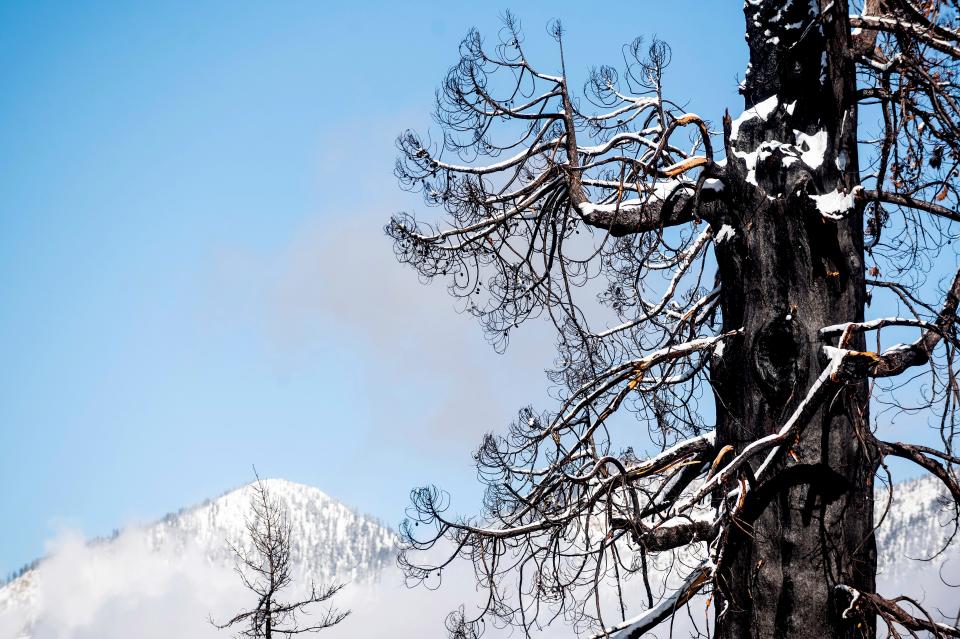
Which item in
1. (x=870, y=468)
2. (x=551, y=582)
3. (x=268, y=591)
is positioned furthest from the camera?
(x=268, y=591)

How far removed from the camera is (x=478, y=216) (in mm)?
7633

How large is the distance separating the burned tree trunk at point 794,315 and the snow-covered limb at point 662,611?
0.50 ft

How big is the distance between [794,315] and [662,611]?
2106 mm

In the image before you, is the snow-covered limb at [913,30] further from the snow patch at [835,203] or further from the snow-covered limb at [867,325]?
the snow-covered limb at [867,325]

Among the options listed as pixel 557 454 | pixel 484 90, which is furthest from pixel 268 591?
pixel 484 90

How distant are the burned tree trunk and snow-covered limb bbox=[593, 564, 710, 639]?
0.15 metres

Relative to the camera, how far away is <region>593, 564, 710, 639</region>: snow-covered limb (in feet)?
19.6

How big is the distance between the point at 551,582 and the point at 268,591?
31.7ft

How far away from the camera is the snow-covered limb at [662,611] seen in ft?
19.6

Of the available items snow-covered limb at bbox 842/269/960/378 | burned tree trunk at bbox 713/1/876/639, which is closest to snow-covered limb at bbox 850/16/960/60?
burned tree trunk at bbox 713/1/876/639

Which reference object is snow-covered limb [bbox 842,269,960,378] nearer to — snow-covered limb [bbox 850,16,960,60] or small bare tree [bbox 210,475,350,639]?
snow-covered limb [bbox 850,16,960,60]

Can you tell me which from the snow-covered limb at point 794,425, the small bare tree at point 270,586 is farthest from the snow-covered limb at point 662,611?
the small bare tree at point 270,586

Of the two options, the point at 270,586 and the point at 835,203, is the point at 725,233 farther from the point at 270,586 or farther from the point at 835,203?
the point at 270,586

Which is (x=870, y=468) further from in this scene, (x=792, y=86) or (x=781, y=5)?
(x=781, y=5)
